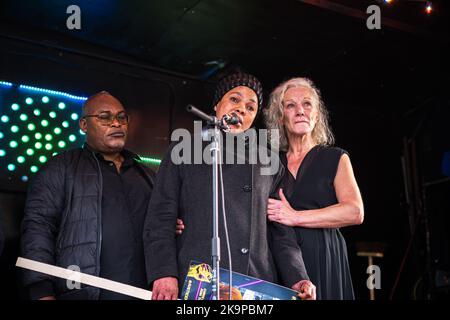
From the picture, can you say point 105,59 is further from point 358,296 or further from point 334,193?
point 358,296

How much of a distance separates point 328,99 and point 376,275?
6.25 feet

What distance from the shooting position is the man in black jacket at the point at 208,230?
264cm

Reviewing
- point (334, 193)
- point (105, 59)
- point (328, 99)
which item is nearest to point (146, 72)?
point (105, 59)

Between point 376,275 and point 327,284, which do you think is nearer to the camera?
point 327,284

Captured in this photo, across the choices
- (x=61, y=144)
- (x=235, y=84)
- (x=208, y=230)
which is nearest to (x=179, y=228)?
(x=208, y=230)

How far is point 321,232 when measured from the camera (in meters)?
3.14

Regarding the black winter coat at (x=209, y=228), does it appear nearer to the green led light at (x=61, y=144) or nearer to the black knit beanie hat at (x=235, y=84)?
the black knit beanie hat at (x=235, y=84)

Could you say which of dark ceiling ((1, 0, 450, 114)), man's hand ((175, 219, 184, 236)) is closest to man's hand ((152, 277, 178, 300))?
man's hand ((175, 219, 184, 236))

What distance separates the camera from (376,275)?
19.4 ft

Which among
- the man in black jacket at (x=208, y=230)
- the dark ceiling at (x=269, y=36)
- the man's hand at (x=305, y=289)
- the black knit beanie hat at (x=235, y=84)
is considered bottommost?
the man's hand at (x=305, y=289)

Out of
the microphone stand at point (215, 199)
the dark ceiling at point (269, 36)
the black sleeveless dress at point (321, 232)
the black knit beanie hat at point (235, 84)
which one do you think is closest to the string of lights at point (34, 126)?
the dark ceiling at point (269, 36)

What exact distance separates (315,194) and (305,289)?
28.2 inches

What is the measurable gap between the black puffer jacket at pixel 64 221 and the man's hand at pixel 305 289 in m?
1.17

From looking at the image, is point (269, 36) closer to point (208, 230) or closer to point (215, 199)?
point (208, 230)
